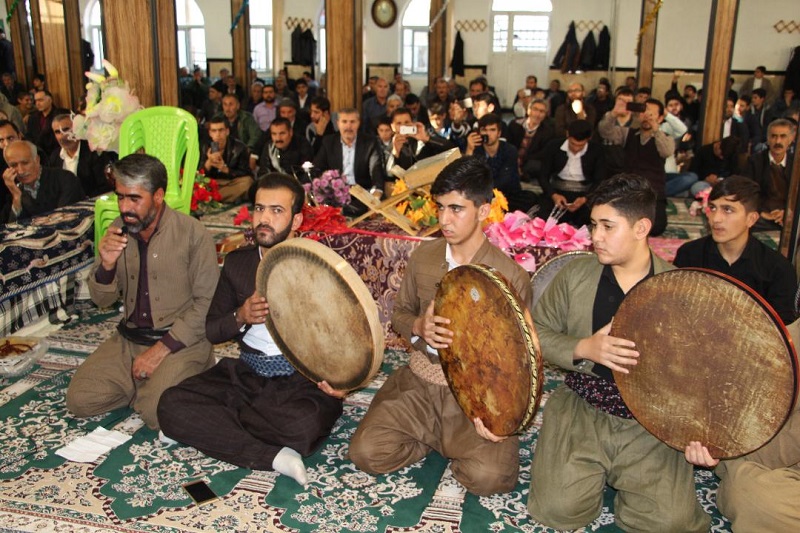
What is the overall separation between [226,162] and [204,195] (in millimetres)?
908

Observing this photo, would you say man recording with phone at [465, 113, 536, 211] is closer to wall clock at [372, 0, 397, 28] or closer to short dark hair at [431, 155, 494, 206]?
short dark hair at [431, 155, 494, 206]

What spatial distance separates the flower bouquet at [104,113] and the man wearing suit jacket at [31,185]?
1.14 ft

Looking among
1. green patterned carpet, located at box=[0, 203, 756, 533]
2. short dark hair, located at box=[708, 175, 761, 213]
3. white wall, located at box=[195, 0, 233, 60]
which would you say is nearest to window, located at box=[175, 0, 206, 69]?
white wall, located at box=[195, 0, 233, 60]

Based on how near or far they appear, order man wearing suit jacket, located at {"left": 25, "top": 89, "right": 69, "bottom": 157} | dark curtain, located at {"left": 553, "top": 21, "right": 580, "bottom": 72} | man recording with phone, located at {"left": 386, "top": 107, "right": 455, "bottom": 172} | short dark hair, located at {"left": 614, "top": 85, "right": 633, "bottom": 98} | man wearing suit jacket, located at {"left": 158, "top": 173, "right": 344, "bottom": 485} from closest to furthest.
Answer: man wearing suit jacket, located at {"left": 158, "top": 173, "right": 344, "bottom": 485}
man recording with phone, located at {"left": 386, "top": 107, "right": 455, "bottom": 172}
short dark hair, located at {"left": 614, "top": 85, "right": 633, "bottom": 98}
man wearing suit jacket, located at {"left": 25, "top": 89, "right": 69, "bottom": 157}
dark curtain, located at {"left": 553, "top": 21, "right": 580, "bottom": 72}

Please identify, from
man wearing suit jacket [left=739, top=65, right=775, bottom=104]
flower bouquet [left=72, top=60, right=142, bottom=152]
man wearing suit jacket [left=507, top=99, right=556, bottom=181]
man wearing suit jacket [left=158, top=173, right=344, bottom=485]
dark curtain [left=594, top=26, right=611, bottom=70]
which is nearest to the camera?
man wearing suit jacket [left=158, top=173, right=344, bottom=485]

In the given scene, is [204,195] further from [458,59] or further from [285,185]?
[458,59]

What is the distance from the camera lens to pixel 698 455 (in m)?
2.43

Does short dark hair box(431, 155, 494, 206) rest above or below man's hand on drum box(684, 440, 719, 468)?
above

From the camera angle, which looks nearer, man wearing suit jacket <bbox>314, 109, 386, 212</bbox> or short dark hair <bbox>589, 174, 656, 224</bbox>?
short dark hair <bbox>589, 174, 656, 224</bbox>

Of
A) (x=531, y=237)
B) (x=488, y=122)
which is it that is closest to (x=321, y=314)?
(x=531, y=237)

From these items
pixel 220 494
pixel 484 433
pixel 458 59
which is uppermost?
pixel 458 59

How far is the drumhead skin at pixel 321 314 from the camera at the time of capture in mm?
2719

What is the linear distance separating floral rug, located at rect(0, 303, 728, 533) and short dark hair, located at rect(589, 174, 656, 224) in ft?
3.75

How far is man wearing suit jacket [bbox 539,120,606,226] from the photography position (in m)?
6.80
